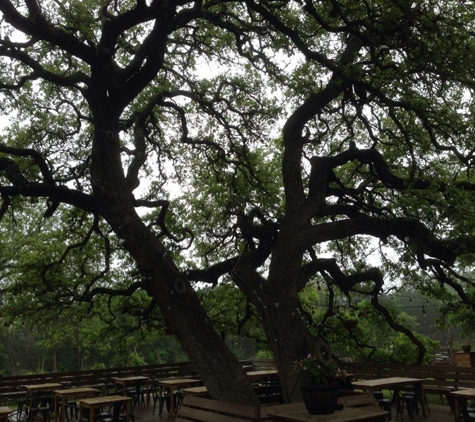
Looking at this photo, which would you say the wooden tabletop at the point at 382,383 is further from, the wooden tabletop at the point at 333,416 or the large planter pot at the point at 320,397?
the large planter pot at the point at 320,397

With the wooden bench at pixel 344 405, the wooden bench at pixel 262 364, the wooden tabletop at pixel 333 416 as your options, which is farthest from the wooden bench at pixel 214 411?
the wooden bench at pixel 262 364

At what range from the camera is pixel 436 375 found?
1046 cm

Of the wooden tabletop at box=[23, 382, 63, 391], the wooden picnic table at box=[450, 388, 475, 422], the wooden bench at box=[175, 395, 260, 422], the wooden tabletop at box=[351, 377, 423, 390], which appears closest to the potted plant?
the wooden bench at box=[175, 395, 260, 422]

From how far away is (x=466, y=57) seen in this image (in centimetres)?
700

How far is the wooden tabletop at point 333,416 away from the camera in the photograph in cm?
515

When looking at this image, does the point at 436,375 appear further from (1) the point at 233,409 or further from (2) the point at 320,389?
(2) the point at 320,389

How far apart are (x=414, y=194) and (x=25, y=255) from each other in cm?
920

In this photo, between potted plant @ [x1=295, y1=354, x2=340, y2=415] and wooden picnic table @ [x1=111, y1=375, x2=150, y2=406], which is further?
wooden picnic table @ [x1=111, y1=375, x2=150, y2=406]

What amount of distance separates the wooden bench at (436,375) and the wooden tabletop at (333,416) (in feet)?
16.7

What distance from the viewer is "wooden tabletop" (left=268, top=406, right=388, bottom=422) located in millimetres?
5152

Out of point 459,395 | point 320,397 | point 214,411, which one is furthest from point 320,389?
point 459,395

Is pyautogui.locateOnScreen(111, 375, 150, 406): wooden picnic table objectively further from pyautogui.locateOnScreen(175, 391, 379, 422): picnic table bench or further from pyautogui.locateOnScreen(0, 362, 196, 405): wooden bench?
pyautogui.locateOnScreen(175, 391, 379, 422): picnic table bench

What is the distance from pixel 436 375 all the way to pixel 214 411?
5.90 metres

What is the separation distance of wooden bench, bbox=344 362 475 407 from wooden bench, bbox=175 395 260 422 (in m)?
5.51
